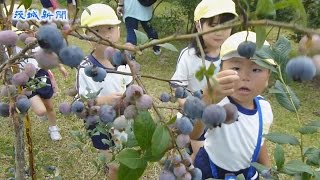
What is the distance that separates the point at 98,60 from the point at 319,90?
125 inches

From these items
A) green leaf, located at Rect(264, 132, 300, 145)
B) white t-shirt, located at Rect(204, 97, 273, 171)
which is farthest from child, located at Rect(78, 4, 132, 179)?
green leaf, located at Rect(264, 132, 300, 145)

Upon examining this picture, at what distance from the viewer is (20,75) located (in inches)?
36.7

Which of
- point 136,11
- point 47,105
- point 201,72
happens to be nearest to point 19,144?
point 201,72

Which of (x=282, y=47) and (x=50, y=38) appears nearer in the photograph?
(x=50, y=38)

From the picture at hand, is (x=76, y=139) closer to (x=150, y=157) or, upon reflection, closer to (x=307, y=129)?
(x=307, y=129)

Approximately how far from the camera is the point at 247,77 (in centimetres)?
156

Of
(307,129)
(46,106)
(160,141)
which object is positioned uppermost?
(160,141)

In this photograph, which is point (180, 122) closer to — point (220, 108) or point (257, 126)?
point (220, 108)

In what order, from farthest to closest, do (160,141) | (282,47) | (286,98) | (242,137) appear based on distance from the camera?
(242,137) → (286,98) → (282,47) → (160,141)

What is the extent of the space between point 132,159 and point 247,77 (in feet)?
2.97

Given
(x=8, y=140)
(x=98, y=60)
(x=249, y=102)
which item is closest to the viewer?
(x=249, y=102)

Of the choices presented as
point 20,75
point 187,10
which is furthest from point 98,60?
point 187,10

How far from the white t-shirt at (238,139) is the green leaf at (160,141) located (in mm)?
1022

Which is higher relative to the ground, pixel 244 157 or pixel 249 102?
pixel 249 102
